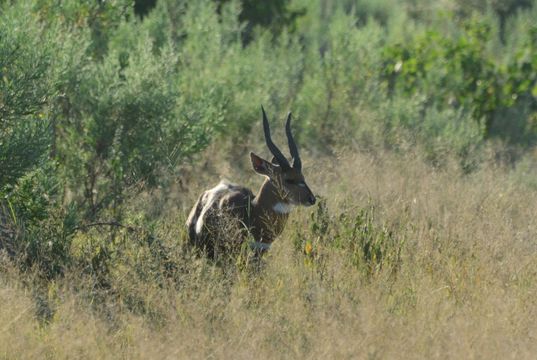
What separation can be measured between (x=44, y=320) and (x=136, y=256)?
1.17 metres

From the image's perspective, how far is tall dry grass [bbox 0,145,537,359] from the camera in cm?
648

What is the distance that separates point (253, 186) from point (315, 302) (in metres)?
4.27

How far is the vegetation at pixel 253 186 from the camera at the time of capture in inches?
266

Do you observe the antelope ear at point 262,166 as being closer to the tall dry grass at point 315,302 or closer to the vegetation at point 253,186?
the vegetation at point 253,186

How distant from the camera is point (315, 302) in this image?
7.17 metres

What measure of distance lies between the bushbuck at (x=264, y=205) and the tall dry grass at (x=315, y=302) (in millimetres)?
257

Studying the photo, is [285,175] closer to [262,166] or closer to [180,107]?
[262,166]

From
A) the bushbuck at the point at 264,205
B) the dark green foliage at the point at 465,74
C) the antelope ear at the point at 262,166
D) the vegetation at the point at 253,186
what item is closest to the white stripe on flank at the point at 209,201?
the bushbuck at the point at 264,205

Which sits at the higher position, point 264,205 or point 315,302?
point 264,205

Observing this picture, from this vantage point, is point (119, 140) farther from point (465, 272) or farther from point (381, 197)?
point (465, 272)

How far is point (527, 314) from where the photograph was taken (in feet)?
23.2

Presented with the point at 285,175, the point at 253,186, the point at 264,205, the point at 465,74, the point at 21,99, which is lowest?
the point at 465,74

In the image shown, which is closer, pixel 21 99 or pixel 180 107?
pixel 21 99

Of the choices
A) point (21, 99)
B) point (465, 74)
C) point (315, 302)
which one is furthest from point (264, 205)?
point (465, 74)
